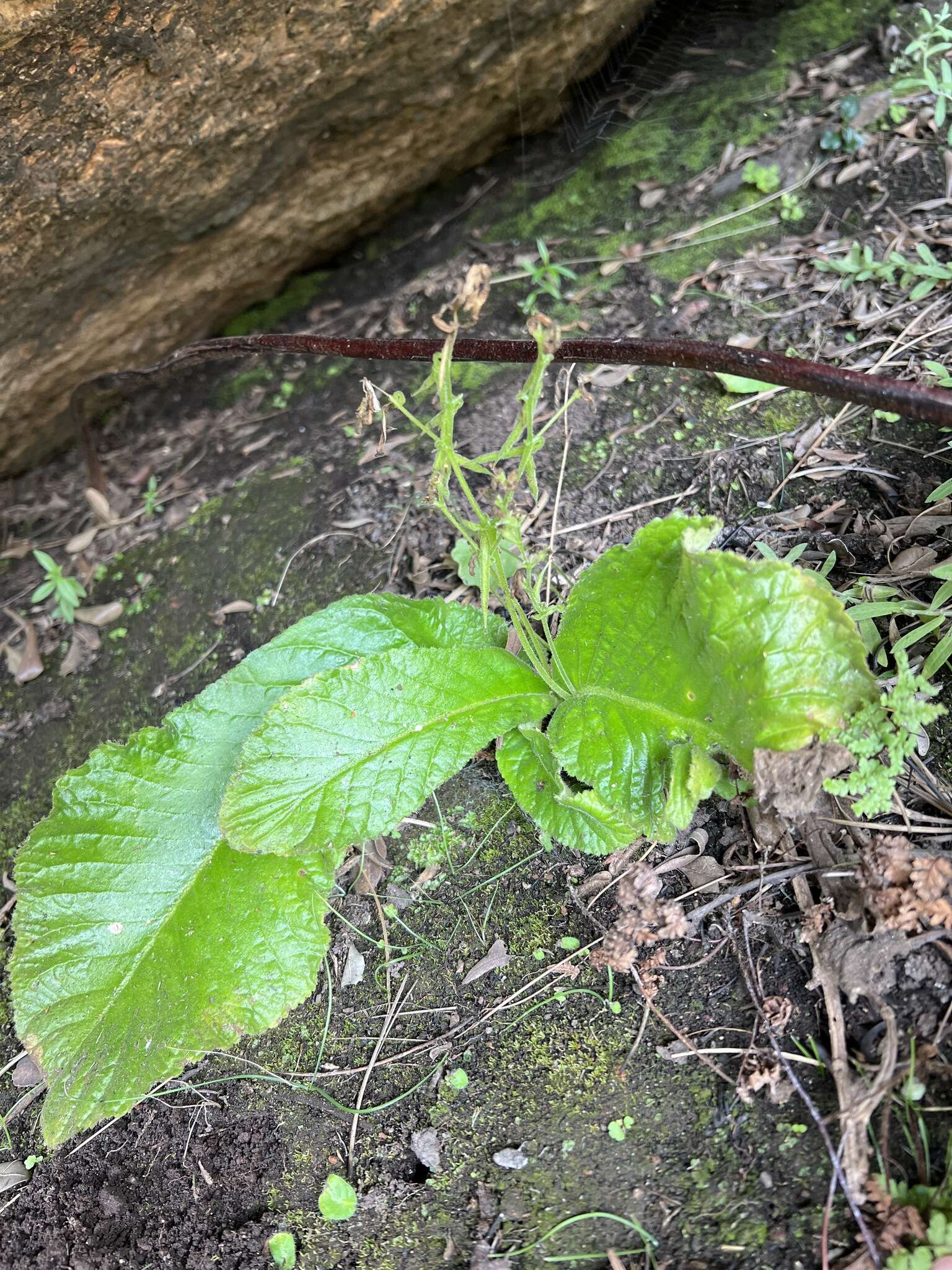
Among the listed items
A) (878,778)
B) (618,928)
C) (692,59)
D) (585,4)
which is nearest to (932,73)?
(692,59)

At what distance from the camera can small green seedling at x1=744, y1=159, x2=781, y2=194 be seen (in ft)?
8.35

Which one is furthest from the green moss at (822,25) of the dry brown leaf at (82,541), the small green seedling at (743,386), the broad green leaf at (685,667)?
the dry brown leaf at (82,541)

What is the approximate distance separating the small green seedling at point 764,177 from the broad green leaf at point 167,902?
1.60 metres

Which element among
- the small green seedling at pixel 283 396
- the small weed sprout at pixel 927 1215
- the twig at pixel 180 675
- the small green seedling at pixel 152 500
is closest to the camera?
the small weed sprout at pixel 927 1215

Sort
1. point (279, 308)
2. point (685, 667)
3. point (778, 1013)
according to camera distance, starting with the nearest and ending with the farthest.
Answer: point (778, 1013) < point (685, 667) < point (279, 308)

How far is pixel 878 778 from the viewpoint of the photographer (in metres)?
Answer: 1.37

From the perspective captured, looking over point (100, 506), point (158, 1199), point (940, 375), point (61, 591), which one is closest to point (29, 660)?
point (61, 591)

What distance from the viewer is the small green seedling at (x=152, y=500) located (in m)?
2.71

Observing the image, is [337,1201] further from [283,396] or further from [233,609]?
[283,396]

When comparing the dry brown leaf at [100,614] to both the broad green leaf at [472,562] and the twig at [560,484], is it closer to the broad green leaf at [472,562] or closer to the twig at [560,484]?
the broad green leaf at [472,562]

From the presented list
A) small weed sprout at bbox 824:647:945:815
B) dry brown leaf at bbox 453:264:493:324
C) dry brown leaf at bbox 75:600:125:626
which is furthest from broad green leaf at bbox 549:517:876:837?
dry brown leaf at bbox 75:600:125:626

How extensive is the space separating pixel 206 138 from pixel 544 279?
0.97 m

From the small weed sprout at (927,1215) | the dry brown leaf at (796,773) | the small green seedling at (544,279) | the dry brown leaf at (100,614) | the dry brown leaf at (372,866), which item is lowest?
the small weed sprout at (927,1215)

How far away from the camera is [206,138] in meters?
2.23
